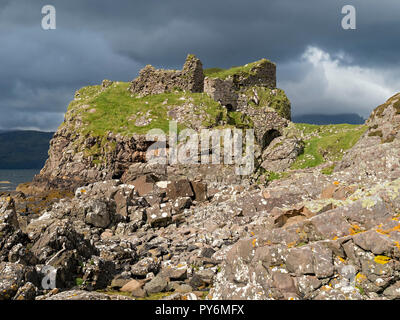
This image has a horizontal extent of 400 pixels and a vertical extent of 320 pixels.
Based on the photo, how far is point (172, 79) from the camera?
178ft

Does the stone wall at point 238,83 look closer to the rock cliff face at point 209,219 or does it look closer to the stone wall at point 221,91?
the stone wall at point 221,91

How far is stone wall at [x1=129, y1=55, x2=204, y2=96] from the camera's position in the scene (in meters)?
53.1

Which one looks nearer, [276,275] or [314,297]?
[314,297]

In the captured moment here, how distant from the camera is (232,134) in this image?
3769cm

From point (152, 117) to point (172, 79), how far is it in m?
10.9

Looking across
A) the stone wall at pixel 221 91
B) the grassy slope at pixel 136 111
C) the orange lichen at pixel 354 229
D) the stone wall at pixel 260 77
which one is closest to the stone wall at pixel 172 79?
the grassy slope at pixel 136 111

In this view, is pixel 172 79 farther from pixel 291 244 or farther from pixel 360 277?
pixel 360 277

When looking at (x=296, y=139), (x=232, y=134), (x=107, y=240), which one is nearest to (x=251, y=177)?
(x=232, y=134)

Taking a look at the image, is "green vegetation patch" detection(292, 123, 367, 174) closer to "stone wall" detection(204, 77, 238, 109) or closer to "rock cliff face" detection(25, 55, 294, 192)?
"rock cliff face" detection(25, 55, 294, 192)

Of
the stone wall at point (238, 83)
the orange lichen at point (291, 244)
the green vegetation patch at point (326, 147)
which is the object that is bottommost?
the orange lichen at point (291, 244)

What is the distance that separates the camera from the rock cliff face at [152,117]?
4416 centimetres
